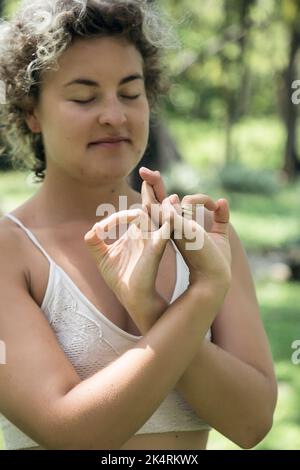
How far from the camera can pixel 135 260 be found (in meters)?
1.88

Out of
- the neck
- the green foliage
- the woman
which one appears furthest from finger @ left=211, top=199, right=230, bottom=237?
the green foliage

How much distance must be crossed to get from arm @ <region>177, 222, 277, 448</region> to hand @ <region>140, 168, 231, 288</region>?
0.19 metres

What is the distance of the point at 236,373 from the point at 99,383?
381mm

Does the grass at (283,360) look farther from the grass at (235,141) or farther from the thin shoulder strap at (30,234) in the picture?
the grass at (235,141)

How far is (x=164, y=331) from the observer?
1.84 meters

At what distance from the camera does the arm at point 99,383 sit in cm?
182

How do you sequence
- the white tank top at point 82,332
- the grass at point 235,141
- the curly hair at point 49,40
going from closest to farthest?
the white tank top at point 82,332
the curly hair at point 49,40
the grass at point 235,141

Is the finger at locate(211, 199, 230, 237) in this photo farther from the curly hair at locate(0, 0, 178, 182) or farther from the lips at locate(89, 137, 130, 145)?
the curly hair at locate(0, 0, 178, 182)

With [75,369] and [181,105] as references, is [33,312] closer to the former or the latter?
[75,369]

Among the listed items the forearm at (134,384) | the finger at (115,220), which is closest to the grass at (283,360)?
the forearm at (134,384)

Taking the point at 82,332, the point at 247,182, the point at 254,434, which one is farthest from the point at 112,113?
the point at 247,182

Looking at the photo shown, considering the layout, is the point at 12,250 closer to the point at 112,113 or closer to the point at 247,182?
the point at 112,113

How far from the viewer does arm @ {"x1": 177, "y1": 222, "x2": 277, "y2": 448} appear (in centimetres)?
200
